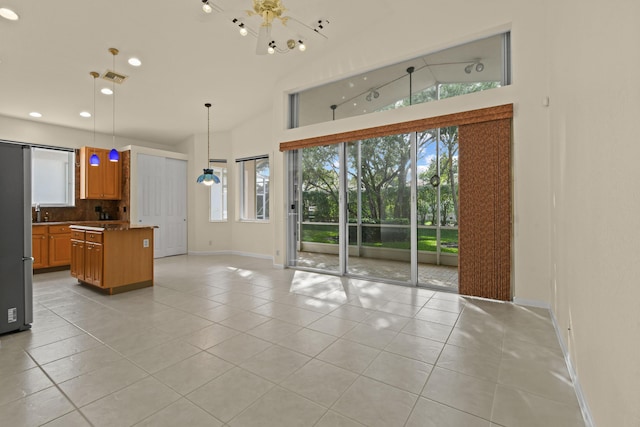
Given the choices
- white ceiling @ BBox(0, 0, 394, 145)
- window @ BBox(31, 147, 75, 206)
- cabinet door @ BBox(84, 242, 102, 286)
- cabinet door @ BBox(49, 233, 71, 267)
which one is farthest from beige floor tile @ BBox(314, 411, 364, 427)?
window @ BBox(31, 147, 75, 206)

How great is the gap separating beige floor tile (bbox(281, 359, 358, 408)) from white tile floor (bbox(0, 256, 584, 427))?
0.01 m

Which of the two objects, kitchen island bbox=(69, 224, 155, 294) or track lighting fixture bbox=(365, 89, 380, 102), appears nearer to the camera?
kitchen island bbox=(69, 224, 155, 294)

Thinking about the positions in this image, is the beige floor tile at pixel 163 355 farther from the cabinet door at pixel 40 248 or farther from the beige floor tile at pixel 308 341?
the cabinet door at pixel 40 248

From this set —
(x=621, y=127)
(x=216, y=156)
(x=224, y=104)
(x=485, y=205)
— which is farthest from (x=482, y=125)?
(x=216, y=156)

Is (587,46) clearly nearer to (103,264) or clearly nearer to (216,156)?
(103,264)

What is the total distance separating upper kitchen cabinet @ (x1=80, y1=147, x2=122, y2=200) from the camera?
6398 mm

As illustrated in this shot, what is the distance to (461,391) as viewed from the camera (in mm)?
1904

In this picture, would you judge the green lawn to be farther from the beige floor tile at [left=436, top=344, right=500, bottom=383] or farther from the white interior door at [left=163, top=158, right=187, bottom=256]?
the white interior door at [left=163, top=158, right=187, bottom=256]

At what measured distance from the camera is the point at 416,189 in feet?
14.4

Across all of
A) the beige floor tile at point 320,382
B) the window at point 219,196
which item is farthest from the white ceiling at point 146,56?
the beige floor tile at point 320,382

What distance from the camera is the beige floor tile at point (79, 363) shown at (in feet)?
6.89

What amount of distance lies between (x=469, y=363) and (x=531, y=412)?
546 millimetres

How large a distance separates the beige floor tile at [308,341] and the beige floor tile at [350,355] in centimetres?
7

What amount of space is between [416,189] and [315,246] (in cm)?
230
